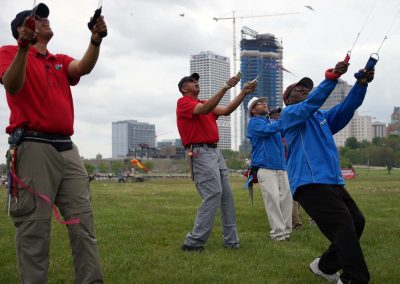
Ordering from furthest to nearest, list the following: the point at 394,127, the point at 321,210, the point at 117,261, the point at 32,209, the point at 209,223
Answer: the point at 394,127 < the point at 209,223 < the point at 117,261 < the point at 321,210 < the point at 32,209

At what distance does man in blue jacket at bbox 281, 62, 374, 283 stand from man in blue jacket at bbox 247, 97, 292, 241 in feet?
8.66

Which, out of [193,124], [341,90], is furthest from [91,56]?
[341,90]

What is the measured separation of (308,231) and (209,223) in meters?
2.79

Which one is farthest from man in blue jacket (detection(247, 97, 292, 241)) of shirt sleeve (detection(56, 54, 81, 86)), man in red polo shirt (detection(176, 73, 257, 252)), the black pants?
shirt sleeve (detection(56, 54, 81, 86))

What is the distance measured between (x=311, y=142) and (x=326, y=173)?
358 millimetres

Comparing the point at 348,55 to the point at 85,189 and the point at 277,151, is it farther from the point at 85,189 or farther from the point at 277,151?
the point at 277,151

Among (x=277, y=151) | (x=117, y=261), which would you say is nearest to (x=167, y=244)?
(x=117, y=261)

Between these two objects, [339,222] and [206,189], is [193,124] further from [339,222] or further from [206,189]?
[339,222]

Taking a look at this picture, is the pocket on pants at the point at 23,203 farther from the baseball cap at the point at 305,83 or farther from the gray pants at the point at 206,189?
the gray pants at the point at 206,189

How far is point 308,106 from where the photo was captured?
5.34 metres

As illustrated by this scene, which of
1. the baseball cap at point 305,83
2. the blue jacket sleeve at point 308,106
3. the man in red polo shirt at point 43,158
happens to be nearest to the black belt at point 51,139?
the man in red polo shirt at point 43,158

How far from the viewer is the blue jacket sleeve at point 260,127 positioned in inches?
326

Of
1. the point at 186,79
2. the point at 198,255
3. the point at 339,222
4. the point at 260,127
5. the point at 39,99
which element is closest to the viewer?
the point at 39,99

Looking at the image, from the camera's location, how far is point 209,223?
7777 mm
